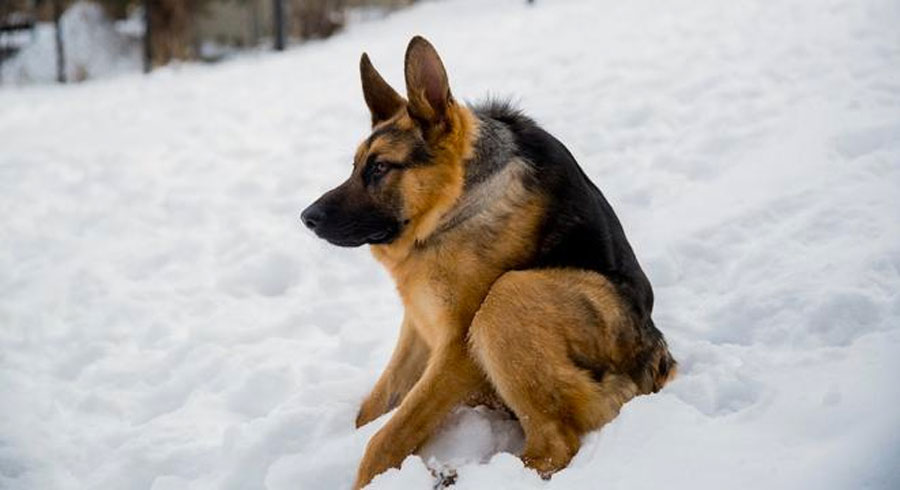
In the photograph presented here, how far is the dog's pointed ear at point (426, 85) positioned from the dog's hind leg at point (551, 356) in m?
0.80

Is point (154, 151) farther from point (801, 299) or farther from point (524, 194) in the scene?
point (801, 299)

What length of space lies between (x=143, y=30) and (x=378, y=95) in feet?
57.0

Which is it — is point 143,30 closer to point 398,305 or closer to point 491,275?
point 398,305

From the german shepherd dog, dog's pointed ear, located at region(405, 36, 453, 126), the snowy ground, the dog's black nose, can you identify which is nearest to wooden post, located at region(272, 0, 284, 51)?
the snowy ground

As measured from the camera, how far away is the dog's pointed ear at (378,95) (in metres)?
3.57

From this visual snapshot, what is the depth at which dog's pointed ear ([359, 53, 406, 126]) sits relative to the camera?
11.7ft

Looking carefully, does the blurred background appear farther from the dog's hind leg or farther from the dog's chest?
the dog's hind leg

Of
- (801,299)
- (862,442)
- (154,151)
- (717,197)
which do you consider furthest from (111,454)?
(154,151)

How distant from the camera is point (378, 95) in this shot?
3.59 metres

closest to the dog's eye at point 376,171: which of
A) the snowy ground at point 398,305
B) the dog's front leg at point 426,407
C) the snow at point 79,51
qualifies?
the dog's front leg at point 426,407

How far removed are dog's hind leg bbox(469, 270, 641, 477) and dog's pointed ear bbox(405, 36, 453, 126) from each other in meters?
0.80

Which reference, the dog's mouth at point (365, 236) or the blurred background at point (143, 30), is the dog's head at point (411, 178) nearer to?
the dog's mouth at point (365, 236)

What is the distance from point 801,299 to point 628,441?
149cm

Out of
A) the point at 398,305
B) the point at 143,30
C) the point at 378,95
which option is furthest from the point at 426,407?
the point at 143,30
